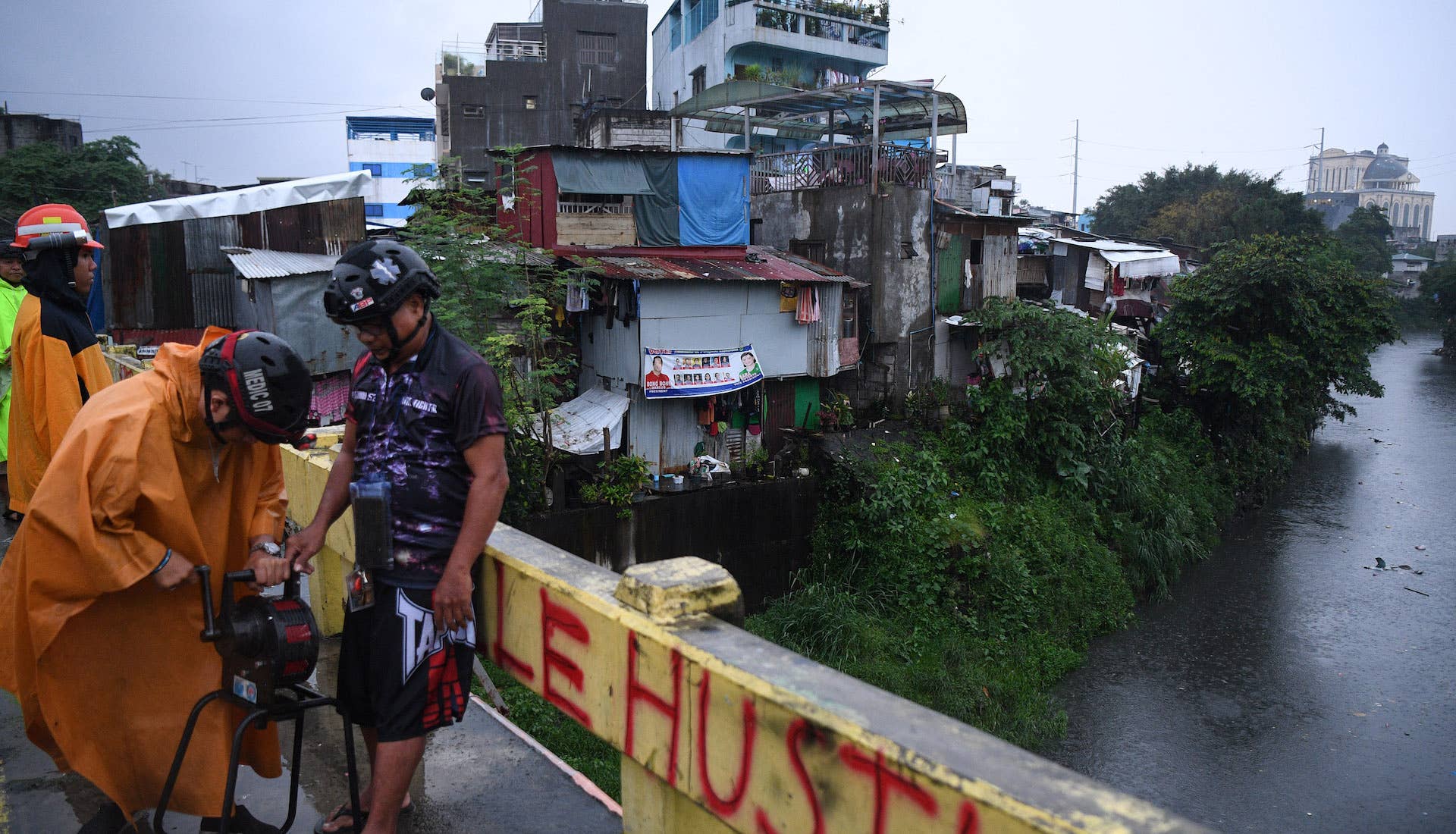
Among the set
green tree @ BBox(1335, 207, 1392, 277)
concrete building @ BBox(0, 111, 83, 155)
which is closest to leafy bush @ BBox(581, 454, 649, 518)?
concrete building @ BBox(0, 111, 83, 155)

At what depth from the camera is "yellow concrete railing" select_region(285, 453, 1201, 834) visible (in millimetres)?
1398

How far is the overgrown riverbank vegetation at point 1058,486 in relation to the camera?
13531 mm

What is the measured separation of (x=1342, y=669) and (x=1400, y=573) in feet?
14.9

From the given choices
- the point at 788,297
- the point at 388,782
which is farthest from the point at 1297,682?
the point at 388,782

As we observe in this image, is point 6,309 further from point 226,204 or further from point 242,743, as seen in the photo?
point 226,204

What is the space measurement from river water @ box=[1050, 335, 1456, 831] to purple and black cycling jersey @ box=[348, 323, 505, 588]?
1094 centimetres

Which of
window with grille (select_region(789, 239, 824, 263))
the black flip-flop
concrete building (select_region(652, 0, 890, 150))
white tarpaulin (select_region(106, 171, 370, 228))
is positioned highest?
concrete building (select_region(652, 0, 890, 150))

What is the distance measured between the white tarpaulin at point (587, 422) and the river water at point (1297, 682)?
7699 millimetres

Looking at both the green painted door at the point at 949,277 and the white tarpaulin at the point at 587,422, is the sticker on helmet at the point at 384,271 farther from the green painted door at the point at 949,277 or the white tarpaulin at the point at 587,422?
the green painted door at the point at 949,277

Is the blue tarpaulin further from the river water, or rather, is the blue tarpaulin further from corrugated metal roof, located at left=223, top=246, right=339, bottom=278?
the river water

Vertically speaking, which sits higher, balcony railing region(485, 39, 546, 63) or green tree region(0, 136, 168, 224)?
balcony railing region(485, 39, 546, 63)

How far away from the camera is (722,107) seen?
21.1 metres

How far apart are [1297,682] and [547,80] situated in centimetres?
2929

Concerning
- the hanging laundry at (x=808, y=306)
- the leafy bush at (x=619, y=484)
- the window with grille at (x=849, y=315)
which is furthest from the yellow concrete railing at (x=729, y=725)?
the window with grille at (x=849, y=315)
